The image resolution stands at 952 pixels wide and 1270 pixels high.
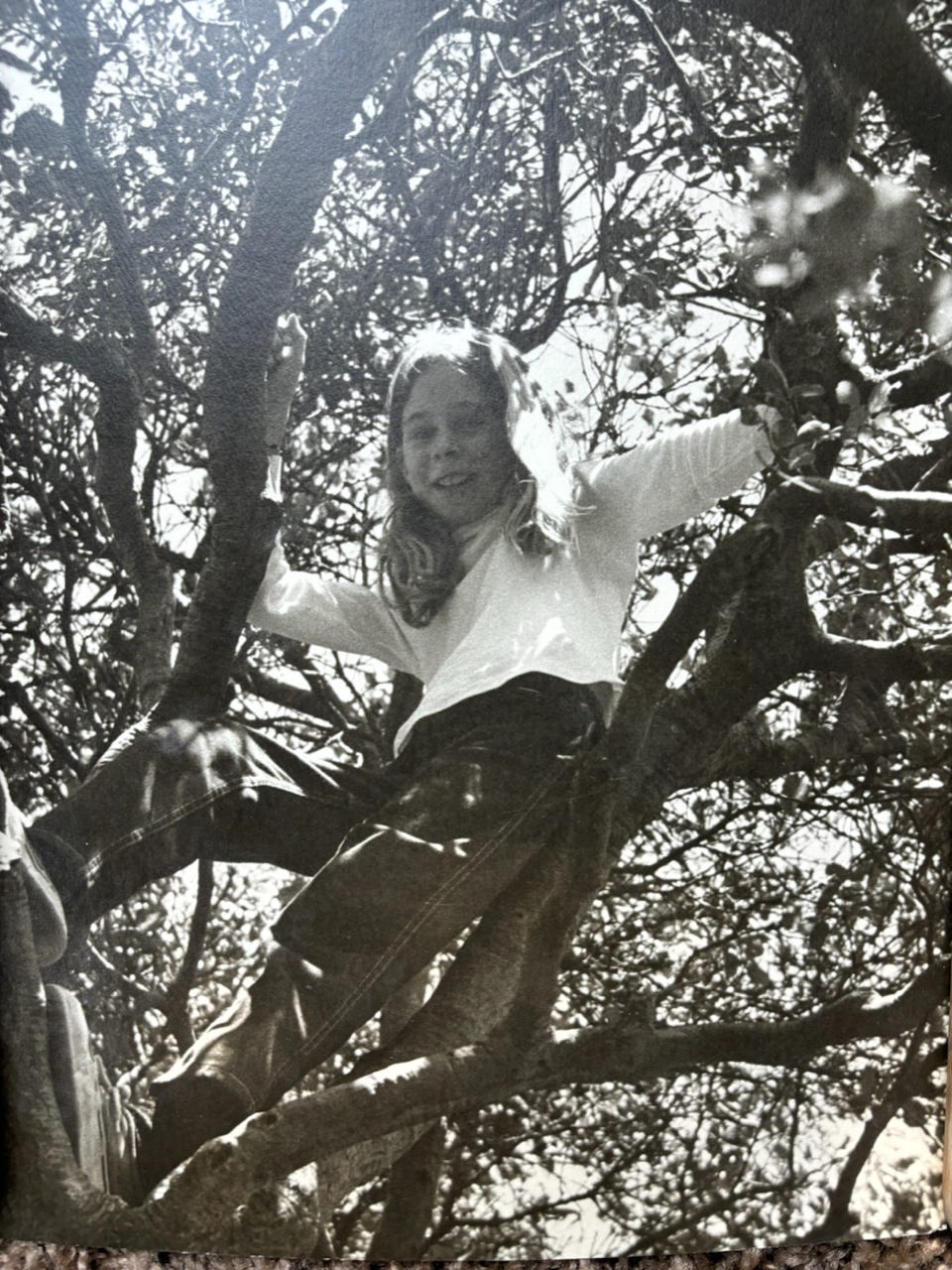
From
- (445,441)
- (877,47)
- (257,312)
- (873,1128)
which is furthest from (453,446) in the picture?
(873,1128)

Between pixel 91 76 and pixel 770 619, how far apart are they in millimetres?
1131

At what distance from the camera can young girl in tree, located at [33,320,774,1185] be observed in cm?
180

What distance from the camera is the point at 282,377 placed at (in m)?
1.78

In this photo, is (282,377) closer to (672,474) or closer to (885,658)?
(672,474)

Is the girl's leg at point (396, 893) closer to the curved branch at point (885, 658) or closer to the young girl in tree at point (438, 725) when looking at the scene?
the young girl in tree at point (438, 725)

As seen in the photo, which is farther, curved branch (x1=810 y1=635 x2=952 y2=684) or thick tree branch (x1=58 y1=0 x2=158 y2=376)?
curved branch (x1=810 y1=635 x2=952 y2=684)

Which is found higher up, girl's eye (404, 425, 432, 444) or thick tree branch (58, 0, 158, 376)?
thick tree branch (58, 0, 158, 376)

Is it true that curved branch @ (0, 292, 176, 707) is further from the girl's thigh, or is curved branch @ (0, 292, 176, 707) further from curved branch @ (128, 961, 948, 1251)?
curved branch @ (128, 961, 948, 1251)

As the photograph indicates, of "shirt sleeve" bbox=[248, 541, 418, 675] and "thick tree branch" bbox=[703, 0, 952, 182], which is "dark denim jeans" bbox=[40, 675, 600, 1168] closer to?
"shirt sleeve" bbox=[248, 541, 418, 675]

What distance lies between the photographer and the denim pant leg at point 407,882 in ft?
5.86

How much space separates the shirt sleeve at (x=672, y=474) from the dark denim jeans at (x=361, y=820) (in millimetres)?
241

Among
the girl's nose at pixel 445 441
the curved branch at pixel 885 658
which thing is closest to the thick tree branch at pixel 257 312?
the girl's nose at pixel 445 441

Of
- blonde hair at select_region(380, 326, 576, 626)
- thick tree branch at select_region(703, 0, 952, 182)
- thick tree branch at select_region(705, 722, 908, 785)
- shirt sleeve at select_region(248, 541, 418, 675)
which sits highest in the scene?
thick tree branch at select_region(703, 0, 952, 182)

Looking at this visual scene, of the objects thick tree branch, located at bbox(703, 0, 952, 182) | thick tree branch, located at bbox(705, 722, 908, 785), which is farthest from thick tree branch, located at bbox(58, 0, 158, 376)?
thick tree branch, located at bbox(705, 722, 908, 785)
